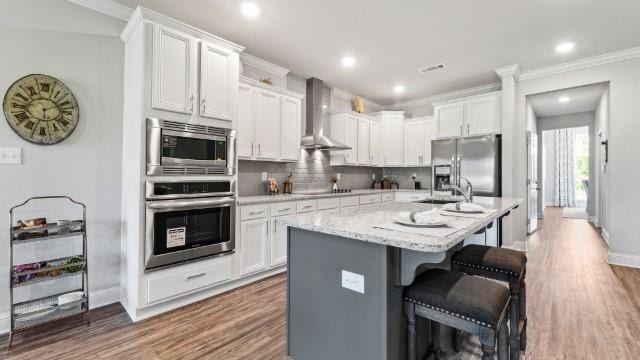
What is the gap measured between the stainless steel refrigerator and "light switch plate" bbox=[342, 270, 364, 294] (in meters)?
3.29

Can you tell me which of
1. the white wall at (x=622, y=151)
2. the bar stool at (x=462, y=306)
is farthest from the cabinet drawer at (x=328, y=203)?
the white wall at (x=622, y=151)

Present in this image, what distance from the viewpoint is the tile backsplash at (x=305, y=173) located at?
3848 mm

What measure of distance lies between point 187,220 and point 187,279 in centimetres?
53

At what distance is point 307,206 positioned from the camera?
146 inches

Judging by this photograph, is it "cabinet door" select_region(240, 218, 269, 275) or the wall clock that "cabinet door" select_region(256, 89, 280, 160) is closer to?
"cabinet door" select_region(240, 218, 269, 275)

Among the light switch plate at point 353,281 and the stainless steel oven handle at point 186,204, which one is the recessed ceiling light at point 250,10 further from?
the light switch plate at point 353,281

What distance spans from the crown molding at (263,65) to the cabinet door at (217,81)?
84cm

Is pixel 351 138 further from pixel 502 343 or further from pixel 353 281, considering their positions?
pixel 502 343

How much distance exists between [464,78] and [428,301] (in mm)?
4389

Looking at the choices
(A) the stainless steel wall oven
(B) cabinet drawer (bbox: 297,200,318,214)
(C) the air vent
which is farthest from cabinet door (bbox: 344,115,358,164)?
(A) the stainless steel wall oven

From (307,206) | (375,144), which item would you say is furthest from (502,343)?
(375,144)

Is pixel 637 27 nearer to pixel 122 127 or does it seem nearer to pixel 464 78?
pixel 464 78

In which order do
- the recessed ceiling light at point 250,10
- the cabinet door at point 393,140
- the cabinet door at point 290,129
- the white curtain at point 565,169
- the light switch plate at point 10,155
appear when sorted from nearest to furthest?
the light switch plate at point 10,155 < the recessed ceiling light at point 250,10 < the cabinet door at point 290,129 < the cabinet door at point 393,140 < the white curtain at point 565,169

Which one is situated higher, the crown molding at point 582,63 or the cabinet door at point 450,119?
the crown molding at point 582,63
